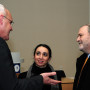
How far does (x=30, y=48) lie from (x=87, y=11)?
145 cm

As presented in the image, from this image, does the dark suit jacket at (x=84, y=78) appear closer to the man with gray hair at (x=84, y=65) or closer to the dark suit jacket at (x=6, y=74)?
the man with gray hair at (x=84, y=65)

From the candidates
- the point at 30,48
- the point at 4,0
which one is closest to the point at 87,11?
the point at 30,48

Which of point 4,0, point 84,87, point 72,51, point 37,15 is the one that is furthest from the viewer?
point 72,51

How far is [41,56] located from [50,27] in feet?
3.83

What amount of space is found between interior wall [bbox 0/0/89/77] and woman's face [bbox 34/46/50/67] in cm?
83

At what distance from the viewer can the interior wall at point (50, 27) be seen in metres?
3.03

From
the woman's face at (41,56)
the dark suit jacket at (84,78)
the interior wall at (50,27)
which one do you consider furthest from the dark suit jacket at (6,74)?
the interior wall at (50,27)

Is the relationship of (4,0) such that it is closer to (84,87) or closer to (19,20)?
(19,20)

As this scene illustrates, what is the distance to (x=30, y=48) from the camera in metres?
3.07

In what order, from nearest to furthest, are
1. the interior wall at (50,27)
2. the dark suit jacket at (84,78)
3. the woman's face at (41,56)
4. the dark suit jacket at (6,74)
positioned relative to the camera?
the dark suit jacket at (6,74)
the dark suit jacket at (84,78)
the woman's face at (41,56)
the interior wall at (50,27)

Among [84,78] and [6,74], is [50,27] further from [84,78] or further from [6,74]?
[6,74]

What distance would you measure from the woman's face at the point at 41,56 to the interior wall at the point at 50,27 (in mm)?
835

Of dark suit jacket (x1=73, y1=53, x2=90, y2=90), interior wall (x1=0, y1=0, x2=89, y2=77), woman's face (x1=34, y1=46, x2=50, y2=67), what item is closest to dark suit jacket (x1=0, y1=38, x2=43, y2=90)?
dark suit jacket (x1=73, y1=53, x2=90, y2=90)

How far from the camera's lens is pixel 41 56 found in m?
2.19
